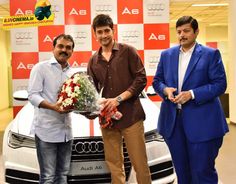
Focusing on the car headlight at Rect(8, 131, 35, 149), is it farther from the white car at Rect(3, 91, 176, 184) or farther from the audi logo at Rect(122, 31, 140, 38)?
the audi logo at Rect(122, 31, 140, 38)

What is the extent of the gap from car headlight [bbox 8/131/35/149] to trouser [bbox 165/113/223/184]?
1.02 metres

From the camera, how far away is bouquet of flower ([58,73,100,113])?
2121 mm

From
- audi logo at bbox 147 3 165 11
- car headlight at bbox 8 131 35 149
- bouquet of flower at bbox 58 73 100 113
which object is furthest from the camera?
audi logo at bbox 147 3 165 11

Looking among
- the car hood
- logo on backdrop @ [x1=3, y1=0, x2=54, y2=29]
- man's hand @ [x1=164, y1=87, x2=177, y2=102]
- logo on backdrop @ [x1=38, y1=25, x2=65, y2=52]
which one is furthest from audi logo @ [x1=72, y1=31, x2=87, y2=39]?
man's hand @ [x1=164, y1=87, x2=177, y2=102]

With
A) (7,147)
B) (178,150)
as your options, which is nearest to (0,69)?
(7,147)

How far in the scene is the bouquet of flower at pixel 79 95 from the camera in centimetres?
212

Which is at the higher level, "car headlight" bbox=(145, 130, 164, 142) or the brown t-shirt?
the brown t-shirt

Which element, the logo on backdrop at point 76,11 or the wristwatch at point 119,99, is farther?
the logo on backdrop at point 76,11

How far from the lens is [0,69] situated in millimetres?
11922

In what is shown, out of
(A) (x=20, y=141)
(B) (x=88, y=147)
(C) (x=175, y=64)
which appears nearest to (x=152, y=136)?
(B) (x=88, y=147)

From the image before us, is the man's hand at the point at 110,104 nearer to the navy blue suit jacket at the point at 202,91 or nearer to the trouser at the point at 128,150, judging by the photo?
the trouser at the point at 128,150

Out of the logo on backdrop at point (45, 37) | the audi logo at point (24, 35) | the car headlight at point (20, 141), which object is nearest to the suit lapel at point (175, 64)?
the car headlight at point (20, 141)

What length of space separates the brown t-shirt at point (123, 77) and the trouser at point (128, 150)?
63mm

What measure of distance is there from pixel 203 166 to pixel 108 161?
635mm
